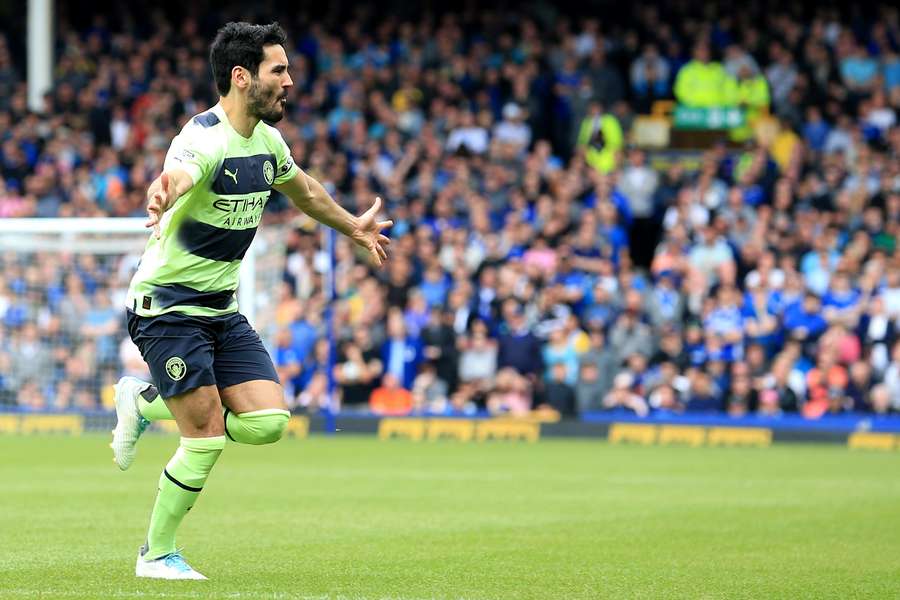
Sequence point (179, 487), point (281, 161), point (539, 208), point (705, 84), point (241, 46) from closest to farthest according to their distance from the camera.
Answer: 1. point (241, 46)
2. point (179, 487)
3. point (281, 161)
4. point (539, 208)
5. point (705, 84)

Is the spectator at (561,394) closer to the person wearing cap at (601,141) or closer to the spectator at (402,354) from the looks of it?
the spectator at (402,354)

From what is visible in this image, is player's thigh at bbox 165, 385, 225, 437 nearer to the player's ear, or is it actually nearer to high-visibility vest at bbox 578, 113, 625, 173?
the player's ear

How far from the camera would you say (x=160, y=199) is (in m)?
6.95

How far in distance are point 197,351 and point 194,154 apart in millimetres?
959

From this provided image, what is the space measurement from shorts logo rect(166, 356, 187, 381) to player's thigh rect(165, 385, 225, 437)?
0.09 m

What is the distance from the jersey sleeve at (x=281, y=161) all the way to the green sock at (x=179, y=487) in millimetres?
1347

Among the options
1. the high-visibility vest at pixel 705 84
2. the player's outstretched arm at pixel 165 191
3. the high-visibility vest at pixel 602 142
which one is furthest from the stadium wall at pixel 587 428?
the player's outstretched arm at pixel 165 191

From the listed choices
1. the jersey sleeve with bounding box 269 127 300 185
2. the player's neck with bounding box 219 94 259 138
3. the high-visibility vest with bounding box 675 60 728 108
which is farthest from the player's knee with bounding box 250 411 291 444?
the high-visibility vest with bounding box 675 60 728 108

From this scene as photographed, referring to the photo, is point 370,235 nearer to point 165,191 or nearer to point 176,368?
point 176,368

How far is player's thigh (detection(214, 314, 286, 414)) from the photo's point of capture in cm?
792

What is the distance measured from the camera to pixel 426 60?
27.1 metres

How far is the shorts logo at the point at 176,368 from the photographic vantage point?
7641 mm

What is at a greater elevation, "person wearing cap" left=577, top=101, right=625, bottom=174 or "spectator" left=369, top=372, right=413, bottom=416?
"person wearing cap" left=577, top=101, right=625, bottom=174

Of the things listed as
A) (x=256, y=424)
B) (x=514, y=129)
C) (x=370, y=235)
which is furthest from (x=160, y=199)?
(x=514, y=129)
